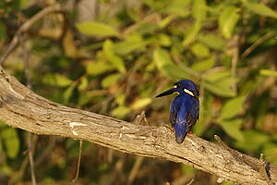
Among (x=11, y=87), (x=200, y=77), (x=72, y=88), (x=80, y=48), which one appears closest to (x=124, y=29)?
(x=80, y=48)

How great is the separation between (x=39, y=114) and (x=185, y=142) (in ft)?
1.57

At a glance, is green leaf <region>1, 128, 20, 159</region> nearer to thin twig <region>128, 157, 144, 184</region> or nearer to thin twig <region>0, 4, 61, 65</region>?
thin twig <region>0, 4, 61, 65</region>

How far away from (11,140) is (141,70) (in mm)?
779

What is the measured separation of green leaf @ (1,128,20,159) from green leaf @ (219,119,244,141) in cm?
109

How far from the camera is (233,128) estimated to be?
333 cm

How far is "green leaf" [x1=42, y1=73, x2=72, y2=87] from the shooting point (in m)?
3.63

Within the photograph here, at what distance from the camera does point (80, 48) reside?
4180mm

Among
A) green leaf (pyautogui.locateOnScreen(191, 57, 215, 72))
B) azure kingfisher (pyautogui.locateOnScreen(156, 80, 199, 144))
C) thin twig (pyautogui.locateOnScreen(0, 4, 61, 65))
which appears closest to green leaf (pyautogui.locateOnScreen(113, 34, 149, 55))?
green leaf (pyautogui.locateOnScreen(191, 57, 215, 72))

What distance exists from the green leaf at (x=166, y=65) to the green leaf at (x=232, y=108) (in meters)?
0.27

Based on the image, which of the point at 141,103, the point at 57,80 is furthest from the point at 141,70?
the point at 57,80

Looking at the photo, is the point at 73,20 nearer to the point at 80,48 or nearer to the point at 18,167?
the point at 80,48

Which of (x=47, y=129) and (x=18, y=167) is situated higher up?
(x=47, y=129)

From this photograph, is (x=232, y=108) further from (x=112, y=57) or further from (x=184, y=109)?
(x=184, y=109)

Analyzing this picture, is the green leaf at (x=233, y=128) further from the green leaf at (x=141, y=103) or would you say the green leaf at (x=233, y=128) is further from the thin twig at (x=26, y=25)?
the thin twig at (x=26, y=25)
